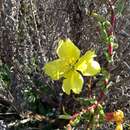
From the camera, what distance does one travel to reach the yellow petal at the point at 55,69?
1.47 meters

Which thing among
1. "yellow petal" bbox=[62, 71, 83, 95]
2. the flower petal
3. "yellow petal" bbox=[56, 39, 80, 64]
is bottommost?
"yellow petal" bbox=[62, 71, 83, 95]

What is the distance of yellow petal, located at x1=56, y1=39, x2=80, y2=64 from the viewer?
1493 millimetres

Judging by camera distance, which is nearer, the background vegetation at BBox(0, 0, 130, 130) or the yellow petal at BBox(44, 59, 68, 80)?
the yellow petal at BBox(44, 59, 68, 80)

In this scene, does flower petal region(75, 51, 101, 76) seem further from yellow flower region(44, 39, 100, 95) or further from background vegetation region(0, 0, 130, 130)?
background vegetation region(0, 0, 130, 130)

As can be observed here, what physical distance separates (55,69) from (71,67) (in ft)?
0.22

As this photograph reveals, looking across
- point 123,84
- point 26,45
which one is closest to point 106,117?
point 123,84

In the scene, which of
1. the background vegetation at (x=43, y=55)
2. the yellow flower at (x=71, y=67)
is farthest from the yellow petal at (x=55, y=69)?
the background vegetation at (x=43, y=55)

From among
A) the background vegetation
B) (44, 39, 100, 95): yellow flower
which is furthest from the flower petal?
the background vegetation

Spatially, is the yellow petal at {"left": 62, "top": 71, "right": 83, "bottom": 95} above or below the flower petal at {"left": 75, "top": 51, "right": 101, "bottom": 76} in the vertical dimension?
below

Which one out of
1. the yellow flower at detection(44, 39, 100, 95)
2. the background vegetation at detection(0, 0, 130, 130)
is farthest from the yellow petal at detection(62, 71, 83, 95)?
the background vegetation at detection(0, 0, 130, 130)

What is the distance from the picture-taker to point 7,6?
92.1 inches

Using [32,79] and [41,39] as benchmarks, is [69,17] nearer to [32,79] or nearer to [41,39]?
[41,39]

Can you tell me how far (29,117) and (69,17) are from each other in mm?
648

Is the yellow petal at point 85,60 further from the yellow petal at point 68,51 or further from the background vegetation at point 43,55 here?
the background vegetation at point 43,55
